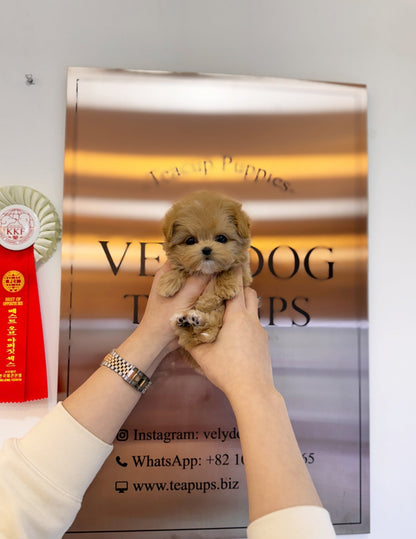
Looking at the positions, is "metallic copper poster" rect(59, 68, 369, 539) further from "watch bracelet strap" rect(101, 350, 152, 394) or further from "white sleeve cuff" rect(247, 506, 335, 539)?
"white sleeve cuff" rect(247, 506, 335, 539)

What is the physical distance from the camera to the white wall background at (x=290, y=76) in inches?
52.6

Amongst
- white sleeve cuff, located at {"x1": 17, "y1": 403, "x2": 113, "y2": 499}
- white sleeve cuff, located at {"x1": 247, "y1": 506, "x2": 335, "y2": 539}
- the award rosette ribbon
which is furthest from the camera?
the award rosette ribbon

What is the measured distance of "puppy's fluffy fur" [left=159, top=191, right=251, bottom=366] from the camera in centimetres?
97

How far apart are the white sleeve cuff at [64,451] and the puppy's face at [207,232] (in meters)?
0.50

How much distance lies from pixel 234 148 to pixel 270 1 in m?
0.60

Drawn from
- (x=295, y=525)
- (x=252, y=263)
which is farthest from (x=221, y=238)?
(x=295, y=525)

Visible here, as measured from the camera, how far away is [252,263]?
1350mm

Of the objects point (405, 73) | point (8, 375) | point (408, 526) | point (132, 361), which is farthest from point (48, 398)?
point (405, 73)

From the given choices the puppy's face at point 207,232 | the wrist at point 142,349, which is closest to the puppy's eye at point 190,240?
the puppy's face at point 207,232

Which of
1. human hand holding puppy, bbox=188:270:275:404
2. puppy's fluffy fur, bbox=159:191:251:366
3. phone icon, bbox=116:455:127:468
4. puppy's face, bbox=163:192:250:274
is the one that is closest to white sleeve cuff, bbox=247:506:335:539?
human hand holding puppy, bbox=188:270:275:404

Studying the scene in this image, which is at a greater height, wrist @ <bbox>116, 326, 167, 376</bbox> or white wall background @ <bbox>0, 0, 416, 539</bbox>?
white wall background @ <bbox>0, 0, 416, 539</bbox>

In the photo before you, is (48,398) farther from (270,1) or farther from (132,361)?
(270,1)

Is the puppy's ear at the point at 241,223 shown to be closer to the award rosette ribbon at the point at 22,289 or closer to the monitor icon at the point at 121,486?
the award rosette ribbon at the point at 22,289

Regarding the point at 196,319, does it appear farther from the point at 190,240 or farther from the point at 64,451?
the point at 64,451
